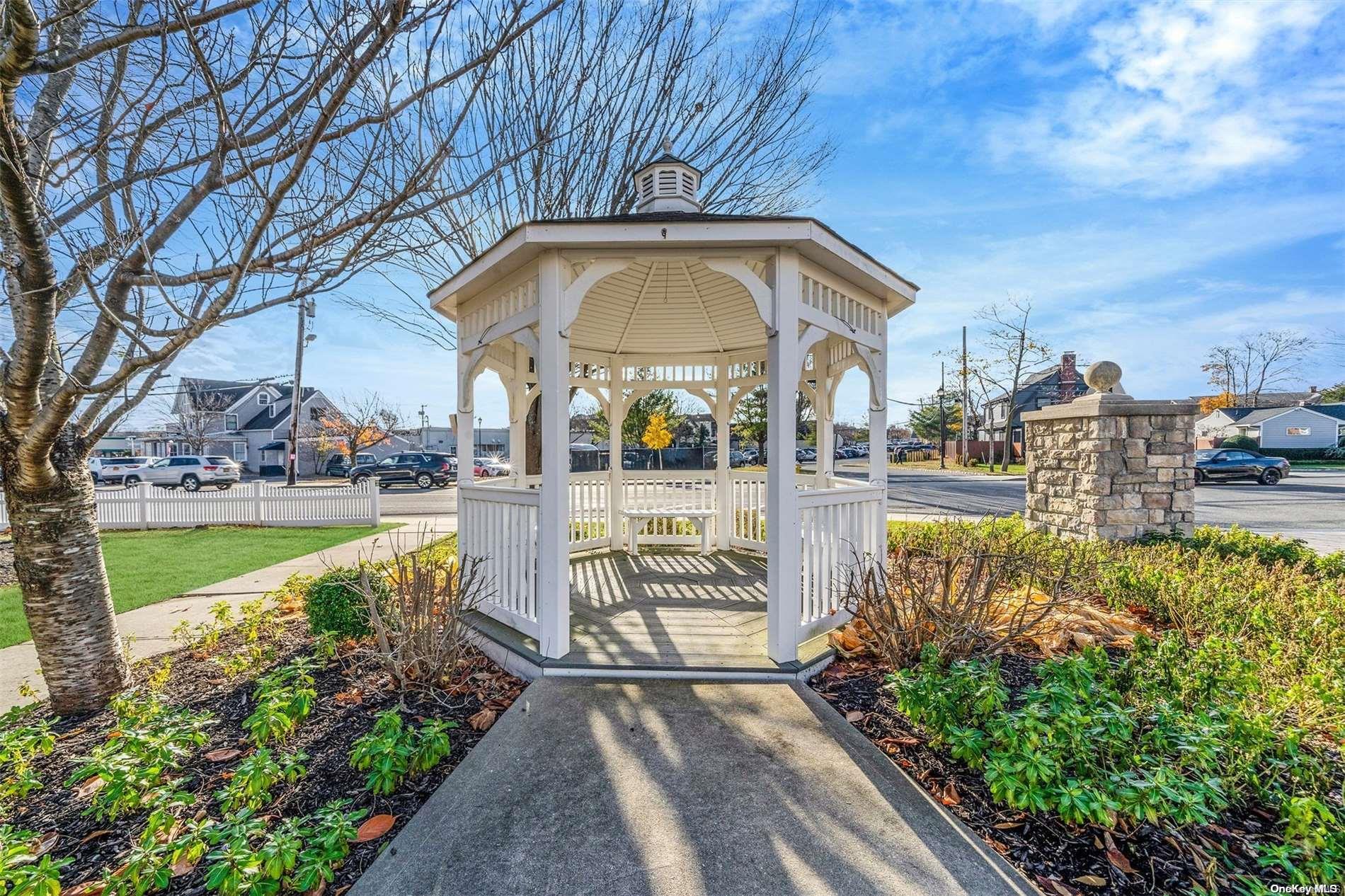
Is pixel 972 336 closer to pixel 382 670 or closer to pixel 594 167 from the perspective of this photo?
pixel 594 167

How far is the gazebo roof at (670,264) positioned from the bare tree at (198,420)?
3127 centimetres

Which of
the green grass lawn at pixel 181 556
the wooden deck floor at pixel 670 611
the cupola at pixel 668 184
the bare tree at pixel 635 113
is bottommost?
the green grass lawn at pixel 181 556

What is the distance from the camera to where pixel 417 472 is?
843 inches

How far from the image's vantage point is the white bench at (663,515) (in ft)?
20.5

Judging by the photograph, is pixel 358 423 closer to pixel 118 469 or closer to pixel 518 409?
pixel 118 469

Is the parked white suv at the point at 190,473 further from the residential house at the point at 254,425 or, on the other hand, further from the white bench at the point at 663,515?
the white bench at the point at 663,515

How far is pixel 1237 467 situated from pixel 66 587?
1119 inches

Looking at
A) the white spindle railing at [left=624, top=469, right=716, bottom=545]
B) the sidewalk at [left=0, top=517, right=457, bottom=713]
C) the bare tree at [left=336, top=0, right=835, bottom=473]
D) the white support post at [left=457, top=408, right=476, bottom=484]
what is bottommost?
the sidewalk at [left=0, top=517, right=457, bottom=713]

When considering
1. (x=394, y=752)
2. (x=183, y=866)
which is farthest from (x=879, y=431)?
(x=183, y=866)

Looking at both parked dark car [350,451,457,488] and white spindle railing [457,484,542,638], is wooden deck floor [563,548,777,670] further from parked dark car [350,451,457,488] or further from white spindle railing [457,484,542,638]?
parked dark car [350,451,457,488]

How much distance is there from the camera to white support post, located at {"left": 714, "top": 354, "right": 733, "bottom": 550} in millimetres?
6781

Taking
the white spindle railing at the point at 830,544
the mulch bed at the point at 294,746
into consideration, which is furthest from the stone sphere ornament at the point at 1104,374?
the mulch bed at the point at 294,746

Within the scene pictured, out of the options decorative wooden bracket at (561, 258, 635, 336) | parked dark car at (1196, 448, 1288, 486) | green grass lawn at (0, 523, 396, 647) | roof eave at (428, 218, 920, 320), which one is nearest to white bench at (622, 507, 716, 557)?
decorative wooden bracket at (561, 258, 635, 336)

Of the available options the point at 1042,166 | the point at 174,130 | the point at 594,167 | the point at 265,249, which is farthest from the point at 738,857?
the point at 594,167
